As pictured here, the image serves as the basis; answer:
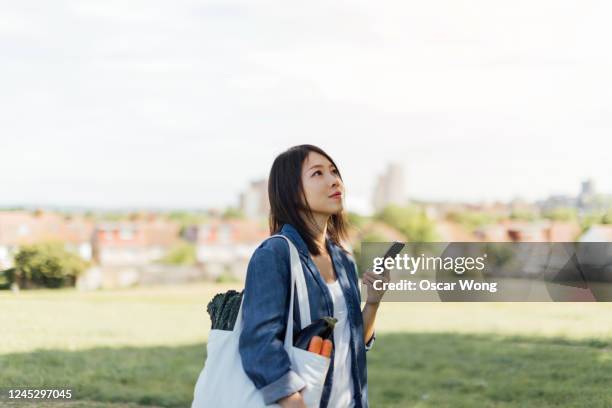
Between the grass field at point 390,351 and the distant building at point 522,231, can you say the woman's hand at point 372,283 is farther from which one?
the distant building at point 522,231

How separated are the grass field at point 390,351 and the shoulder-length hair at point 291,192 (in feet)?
8.97

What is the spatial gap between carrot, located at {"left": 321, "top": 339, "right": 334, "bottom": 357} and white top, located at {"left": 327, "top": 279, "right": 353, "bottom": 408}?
0.06m

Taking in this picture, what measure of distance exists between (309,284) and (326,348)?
122mm

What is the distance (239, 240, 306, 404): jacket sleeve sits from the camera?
54.0 inches

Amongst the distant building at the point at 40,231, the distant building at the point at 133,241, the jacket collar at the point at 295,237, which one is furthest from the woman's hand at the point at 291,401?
the distant building at the point at 133,241

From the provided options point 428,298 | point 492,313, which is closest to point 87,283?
A: point 428,298

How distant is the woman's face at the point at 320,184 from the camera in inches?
59.9

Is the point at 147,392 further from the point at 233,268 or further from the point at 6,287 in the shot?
the point at 233,268

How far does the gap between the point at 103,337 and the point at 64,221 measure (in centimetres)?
108

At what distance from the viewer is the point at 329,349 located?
1.43 metres

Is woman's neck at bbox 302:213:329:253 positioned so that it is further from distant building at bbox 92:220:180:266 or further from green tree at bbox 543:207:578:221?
green tree at bbox 543:207:578:221

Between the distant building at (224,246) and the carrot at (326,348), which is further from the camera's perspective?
the distant building at (224,246)

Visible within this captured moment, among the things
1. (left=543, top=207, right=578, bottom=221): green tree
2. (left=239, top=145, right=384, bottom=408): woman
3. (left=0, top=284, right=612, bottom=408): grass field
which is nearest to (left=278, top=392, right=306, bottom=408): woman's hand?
(left=239, top=145, right=384, bottom=408): woman

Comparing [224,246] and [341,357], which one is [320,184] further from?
[224,246]
